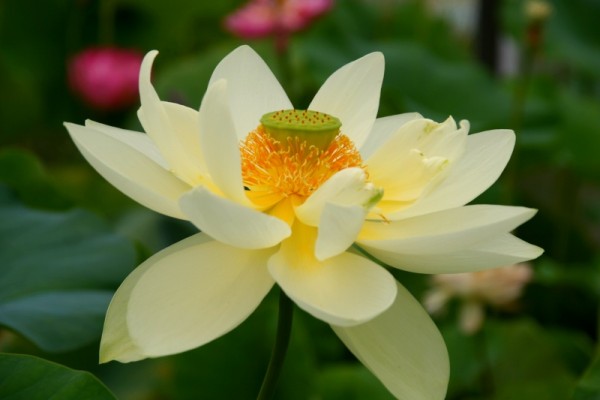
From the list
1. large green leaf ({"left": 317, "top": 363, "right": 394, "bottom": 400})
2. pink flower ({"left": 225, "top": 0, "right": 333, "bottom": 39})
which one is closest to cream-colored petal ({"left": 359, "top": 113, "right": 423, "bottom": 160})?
large green leaf ({"left": 317, "top": 363, "right": 394, "bottom": 400})

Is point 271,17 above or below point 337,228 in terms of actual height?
below

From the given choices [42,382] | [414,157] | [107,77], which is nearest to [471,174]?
[414,157]

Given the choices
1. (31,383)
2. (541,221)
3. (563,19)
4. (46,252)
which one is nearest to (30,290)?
(46,252)

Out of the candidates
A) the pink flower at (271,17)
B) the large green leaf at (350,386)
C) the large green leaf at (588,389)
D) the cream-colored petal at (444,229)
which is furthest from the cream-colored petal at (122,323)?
the pink flower at (271,17)

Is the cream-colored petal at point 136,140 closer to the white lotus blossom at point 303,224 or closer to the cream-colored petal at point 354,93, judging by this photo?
the white lotus blossom at point 303,224

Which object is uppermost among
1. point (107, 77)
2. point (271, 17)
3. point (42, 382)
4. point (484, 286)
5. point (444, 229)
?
point (444, 229)

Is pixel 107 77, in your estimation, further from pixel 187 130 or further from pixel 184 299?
pixel 184 299
